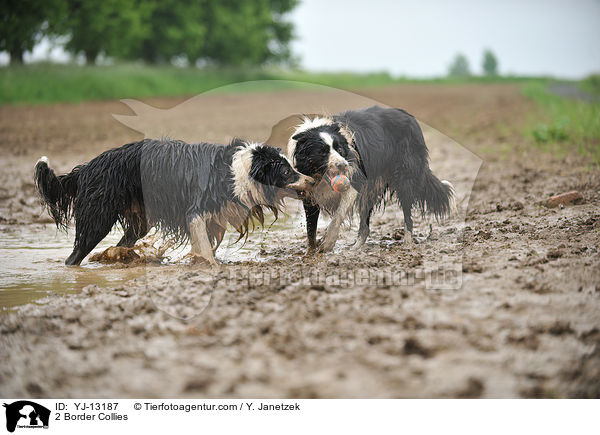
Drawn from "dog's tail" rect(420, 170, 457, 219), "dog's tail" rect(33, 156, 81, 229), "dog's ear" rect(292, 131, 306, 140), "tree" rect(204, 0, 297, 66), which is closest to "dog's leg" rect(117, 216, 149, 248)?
"dog's tail" rect(33, 156, 81, 229)

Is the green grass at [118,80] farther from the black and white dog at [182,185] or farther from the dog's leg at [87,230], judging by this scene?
the dog's leg at [87,230]

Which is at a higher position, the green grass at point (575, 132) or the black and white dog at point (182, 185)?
the green grass at point (575, 132)

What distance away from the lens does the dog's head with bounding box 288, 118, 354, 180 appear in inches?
173

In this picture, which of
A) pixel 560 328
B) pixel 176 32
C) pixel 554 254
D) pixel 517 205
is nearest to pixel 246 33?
pixel 176 32

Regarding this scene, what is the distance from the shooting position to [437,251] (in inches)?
176

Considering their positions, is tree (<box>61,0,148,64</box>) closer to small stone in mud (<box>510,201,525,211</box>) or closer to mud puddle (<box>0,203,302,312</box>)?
mud puddle (<box>0,203,302,312</box>)

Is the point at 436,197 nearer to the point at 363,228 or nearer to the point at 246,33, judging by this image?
the point at 363,228

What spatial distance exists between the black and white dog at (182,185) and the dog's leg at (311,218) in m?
0.13

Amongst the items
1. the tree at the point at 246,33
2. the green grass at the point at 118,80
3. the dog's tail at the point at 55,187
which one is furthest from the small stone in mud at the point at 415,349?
the tree at the point at 246,33
